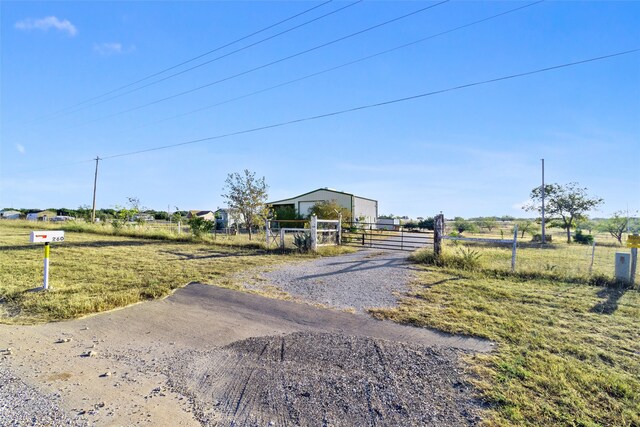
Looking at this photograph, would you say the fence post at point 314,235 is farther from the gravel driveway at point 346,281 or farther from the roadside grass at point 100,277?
the gravel driveway at point 346,281

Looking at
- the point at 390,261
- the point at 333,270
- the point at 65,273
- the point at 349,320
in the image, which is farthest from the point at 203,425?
the point at 390,261

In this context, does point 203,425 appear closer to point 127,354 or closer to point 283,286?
Result: point 127,354

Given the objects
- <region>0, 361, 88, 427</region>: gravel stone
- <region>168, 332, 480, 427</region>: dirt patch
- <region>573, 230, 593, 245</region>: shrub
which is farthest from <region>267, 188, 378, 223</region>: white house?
<region>0, 361, 88, 427</region>: gravel stone

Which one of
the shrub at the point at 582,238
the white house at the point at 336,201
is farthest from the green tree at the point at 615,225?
the white house at the point at 336,201

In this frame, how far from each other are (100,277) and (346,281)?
5.97 metres

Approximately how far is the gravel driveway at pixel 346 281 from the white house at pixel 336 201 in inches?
720

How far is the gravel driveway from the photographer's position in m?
6.51

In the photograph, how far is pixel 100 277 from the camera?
8.23 meters

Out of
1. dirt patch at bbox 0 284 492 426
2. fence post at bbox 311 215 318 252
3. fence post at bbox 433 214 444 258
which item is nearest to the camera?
dirt patch at bbox 0 284 492 426

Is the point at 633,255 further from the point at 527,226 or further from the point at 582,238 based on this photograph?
the point at 527,226

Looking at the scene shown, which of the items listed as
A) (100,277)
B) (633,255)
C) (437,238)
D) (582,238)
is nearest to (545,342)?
(633,255)

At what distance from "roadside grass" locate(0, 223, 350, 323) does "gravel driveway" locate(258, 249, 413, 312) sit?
1.24 metres

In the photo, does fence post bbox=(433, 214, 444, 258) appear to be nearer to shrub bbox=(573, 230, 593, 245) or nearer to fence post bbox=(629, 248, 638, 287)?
fence post bbox=(629, 248, 638, 287)

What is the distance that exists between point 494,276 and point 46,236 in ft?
33.9
